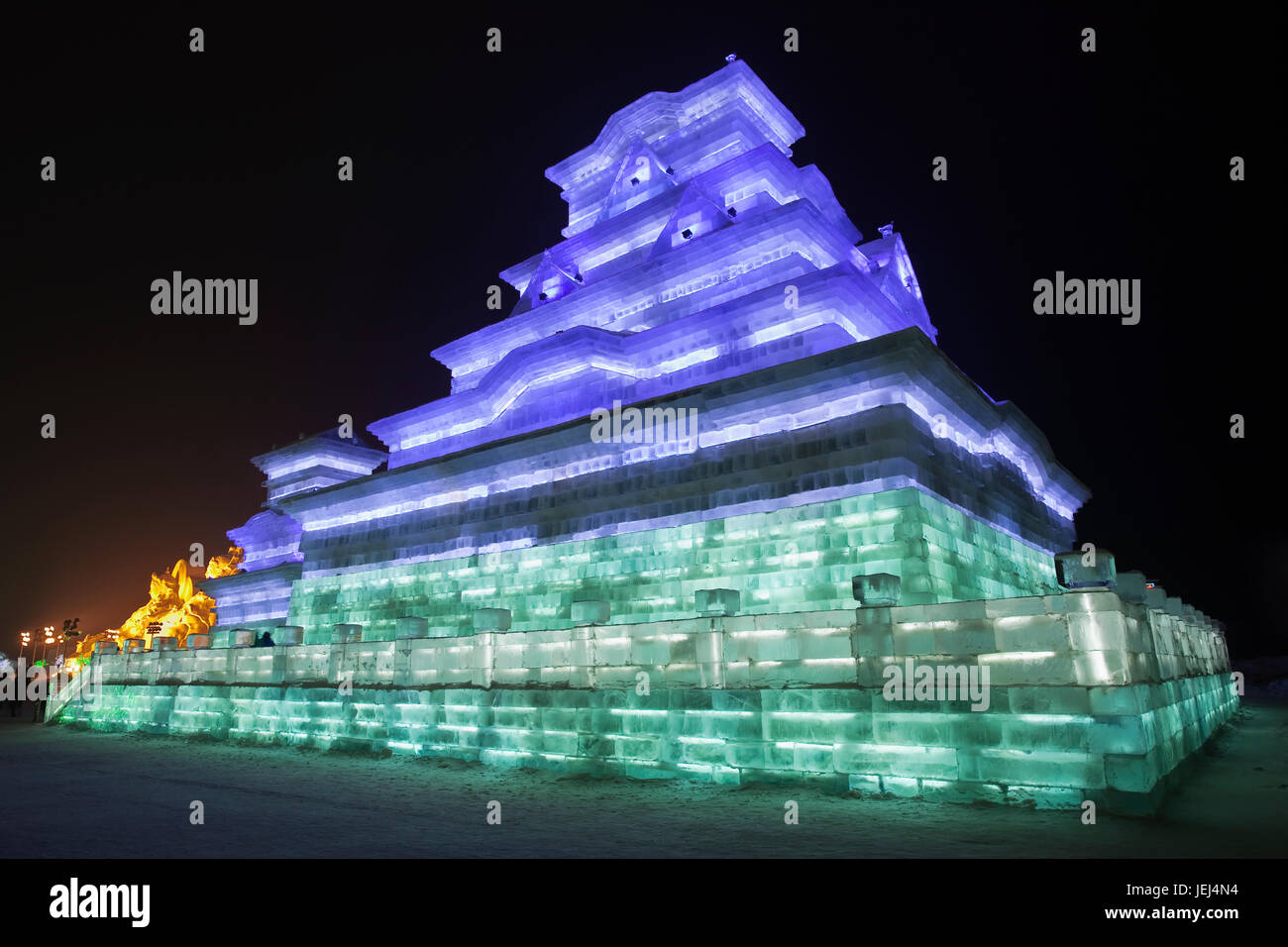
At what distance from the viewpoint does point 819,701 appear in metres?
9.29

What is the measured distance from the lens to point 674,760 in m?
10.2

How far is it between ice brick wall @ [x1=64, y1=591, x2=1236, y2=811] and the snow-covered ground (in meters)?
0.41

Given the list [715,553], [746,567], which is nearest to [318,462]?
[715,553]

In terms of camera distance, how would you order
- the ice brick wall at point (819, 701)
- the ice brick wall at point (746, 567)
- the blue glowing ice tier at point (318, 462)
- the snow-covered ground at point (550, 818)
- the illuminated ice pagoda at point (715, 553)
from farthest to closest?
1. the blue glowing ice tier at point (318, 462)
2. the ice brick wall at point (746, 567)
3. the illuminated ice pagoda at point (715, 553)
4. the ice brick wall at point (819, 701)
5. the snow-covered ground at point (550, 818)

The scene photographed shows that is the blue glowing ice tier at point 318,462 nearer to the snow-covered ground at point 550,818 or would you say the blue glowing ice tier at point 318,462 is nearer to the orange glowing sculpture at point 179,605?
the orange glowing sculpture at point 179,605

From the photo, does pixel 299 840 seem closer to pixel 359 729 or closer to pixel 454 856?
pixel 454 856

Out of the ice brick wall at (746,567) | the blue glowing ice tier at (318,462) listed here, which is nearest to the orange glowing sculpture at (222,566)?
the blue glowing ice tier at (318,462)

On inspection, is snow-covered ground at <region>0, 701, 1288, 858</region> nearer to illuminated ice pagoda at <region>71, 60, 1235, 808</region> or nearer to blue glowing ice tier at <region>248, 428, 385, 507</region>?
illuminated ice pagoda at <region>71, 60, 1235, 808</region>

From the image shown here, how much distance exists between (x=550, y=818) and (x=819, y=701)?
147 inches

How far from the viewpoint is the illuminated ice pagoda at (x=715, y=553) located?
339 inches

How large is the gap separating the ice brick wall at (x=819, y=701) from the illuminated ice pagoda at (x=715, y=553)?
0.04 meters

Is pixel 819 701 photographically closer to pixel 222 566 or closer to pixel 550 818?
pixel 550 818

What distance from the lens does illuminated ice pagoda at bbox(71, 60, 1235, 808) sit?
8.62 m

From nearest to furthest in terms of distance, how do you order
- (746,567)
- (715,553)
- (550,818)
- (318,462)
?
(550,818) → (746,567) → (715,553) → (318,462)
